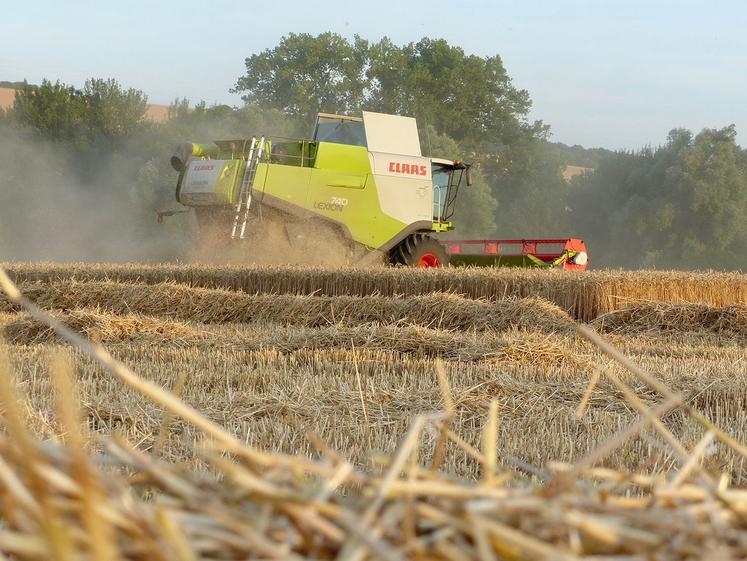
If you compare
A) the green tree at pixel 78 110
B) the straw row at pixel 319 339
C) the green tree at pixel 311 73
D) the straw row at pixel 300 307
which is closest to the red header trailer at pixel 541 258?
the straw row at pixel 300 307

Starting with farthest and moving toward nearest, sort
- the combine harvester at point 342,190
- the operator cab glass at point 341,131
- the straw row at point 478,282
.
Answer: the operator cab glass at point 341,131, the combine harvester at point 342,190, the straw row at point 478,282

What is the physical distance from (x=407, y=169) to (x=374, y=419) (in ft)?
37.8

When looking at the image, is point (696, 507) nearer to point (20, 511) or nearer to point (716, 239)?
point (20, 511)

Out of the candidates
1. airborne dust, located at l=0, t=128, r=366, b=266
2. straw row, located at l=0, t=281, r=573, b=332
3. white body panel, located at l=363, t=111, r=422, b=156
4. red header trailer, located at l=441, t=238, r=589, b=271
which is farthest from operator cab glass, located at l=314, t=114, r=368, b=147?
airborne dust, located at l=0, t=128, r=366, b=266

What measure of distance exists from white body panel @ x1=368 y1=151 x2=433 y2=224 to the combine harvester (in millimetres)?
16

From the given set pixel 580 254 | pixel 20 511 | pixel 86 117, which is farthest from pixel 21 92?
pixel 20 511

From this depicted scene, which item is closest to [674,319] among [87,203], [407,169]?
[407,169]

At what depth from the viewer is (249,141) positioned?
15.2 metres

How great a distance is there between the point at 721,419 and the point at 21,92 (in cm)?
3704

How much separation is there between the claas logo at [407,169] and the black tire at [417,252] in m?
1.04

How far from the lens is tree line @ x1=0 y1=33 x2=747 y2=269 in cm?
3650

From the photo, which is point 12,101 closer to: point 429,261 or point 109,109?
point 109,109

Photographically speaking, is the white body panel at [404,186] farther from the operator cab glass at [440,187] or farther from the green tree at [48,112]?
the green tree at [48,112]

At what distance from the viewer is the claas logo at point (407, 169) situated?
619 inches
